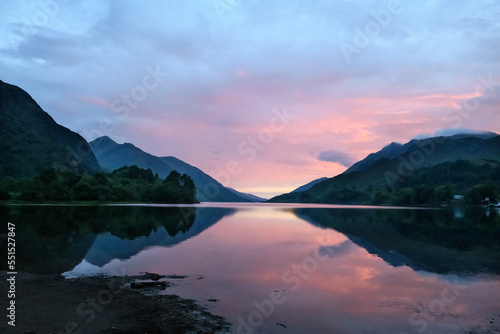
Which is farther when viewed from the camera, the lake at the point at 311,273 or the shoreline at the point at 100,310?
the lake at the point at 311,273

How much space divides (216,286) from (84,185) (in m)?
196

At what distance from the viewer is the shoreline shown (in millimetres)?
15406

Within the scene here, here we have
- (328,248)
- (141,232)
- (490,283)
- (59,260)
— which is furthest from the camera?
(141,232)

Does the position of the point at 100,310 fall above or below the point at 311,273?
below

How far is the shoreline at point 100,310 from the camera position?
1541cm

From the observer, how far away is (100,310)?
59.1 ft

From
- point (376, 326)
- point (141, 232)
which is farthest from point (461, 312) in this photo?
point (141, 232)

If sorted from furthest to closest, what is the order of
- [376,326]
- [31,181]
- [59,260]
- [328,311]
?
[31,181] < [59,260] < [328,311] < [376,326]

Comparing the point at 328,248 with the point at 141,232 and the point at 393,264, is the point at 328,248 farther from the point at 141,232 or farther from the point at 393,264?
the point at 141,232

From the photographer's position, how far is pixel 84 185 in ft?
646

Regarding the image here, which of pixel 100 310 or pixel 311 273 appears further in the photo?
pixel 311 273

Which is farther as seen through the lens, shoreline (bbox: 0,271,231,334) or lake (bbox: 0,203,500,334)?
lake (bbox: 0,203,500,334)

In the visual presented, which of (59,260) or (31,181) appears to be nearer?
(59,260)

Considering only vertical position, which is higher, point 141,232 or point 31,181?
point 31,181
